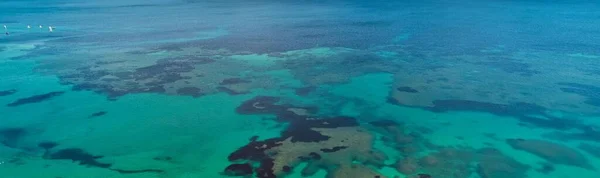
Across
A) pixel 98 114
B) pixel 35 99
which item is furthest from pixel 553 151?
pixel 35 99

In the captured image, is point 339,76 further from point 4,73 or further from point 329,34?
point 4,73

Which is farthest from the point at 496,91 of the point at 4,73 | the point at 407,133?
the point at 4,73

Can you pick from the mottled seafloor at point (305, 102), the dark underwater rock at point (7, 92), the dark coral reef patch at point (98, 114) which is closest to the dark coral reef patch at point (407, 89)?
the mottled seafloor at point (305, 102)

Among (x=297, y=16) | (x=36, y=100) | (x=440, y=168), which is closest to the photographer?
(x=440, y=168)

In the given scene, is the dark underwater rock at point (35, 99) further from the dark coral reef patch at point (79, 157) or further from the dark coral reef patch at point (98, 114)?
the dark coral reef patch at point (79, 157)

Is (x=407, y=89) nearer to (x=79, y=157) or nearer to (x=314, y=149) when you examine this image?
(x=314, y=149)

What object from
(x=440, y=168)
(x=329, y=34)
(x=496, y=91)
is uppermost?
(x=329, y=34)

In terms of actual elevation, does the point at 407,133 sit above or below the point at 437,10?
below
